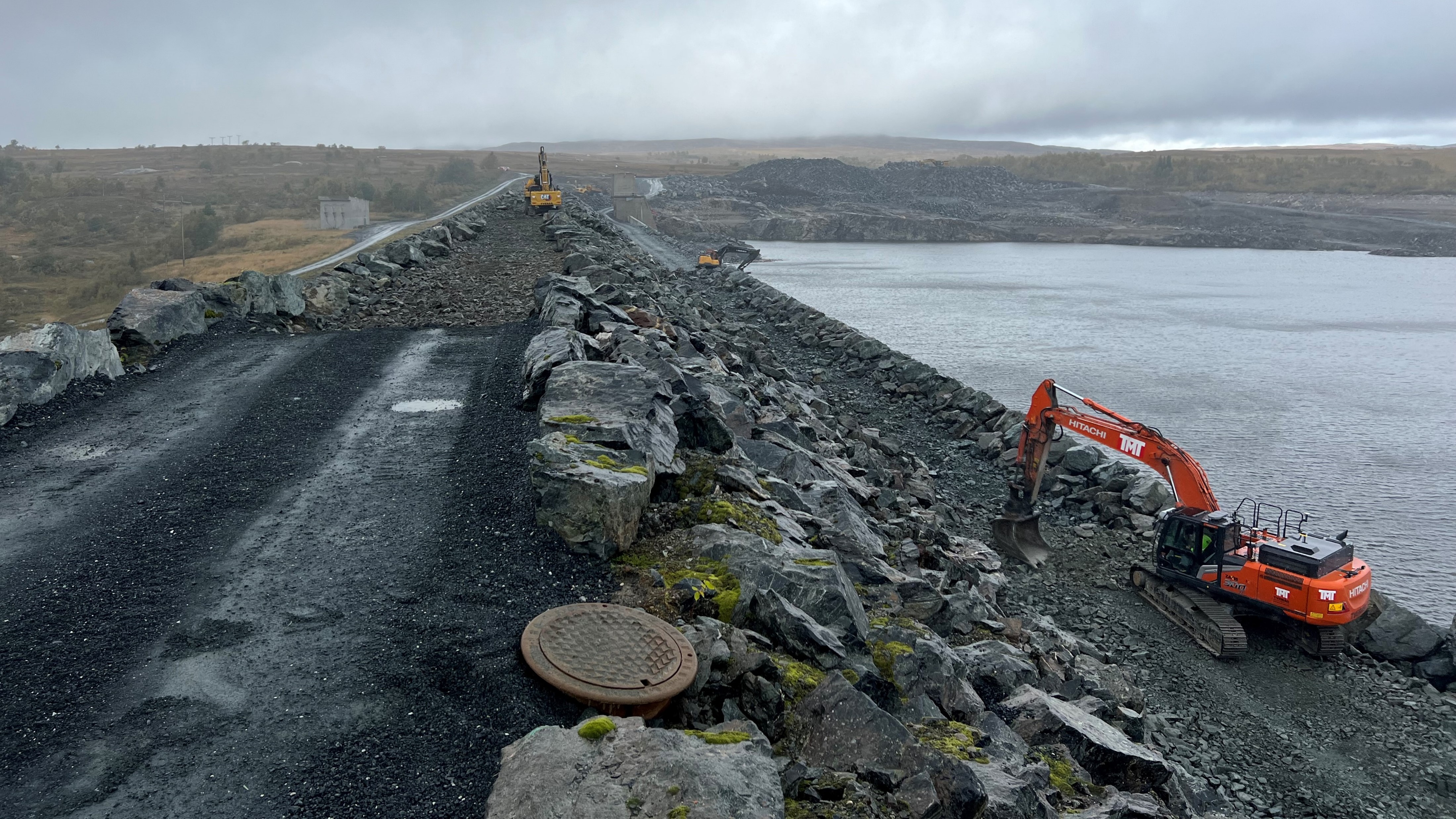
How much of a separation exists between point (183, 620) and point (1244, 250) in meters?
114

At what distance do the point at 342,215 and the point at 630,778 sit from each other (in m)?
58.8

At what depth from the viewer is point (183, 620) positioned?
571 cm

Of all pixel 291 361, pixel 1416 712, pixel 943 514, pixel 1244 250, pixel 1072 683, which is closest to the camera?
pixel 1072 683

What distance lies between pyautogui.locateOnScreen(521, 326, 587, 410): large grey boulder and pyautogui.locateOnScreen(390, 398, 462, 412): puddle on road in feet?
2.82

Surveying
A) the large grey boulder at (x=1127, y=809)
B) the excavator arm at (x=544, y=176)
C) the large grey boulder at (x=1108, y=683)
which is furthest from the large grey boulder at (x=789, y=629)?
the excavator arm at (x=544, y=176)

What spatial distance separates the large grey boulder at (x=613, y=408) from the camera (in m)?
7.58

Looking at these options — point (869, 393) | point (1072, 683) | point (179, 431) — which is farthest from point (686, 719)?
point (869, 393)

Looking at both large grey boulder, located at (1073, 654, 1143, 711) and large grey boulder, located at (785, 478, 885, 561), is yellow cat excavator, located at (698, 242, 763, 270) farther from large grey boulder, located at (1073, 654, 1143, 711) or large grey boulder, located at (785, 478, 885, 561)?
large grey boulder, located at (785, 478, 885, 561)

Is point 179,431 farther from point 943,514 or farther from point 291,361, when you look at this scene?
point 943,514

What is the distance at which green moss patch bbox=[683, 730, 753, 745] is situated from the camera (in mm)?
4543

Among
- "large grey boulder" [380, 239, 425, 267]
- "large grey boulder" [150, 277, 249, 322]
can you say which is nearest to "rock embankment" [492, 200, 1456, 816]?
"large grey boulder" [150, 277, 249, 322]

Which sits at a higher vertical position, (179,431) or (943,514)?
(179,431)

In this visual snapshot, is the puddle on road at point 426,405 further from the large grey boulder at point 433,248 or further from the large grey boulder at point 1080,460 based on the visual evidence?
the large grey boulder at point 1080,460

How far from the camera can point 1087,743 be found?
7035 mm
